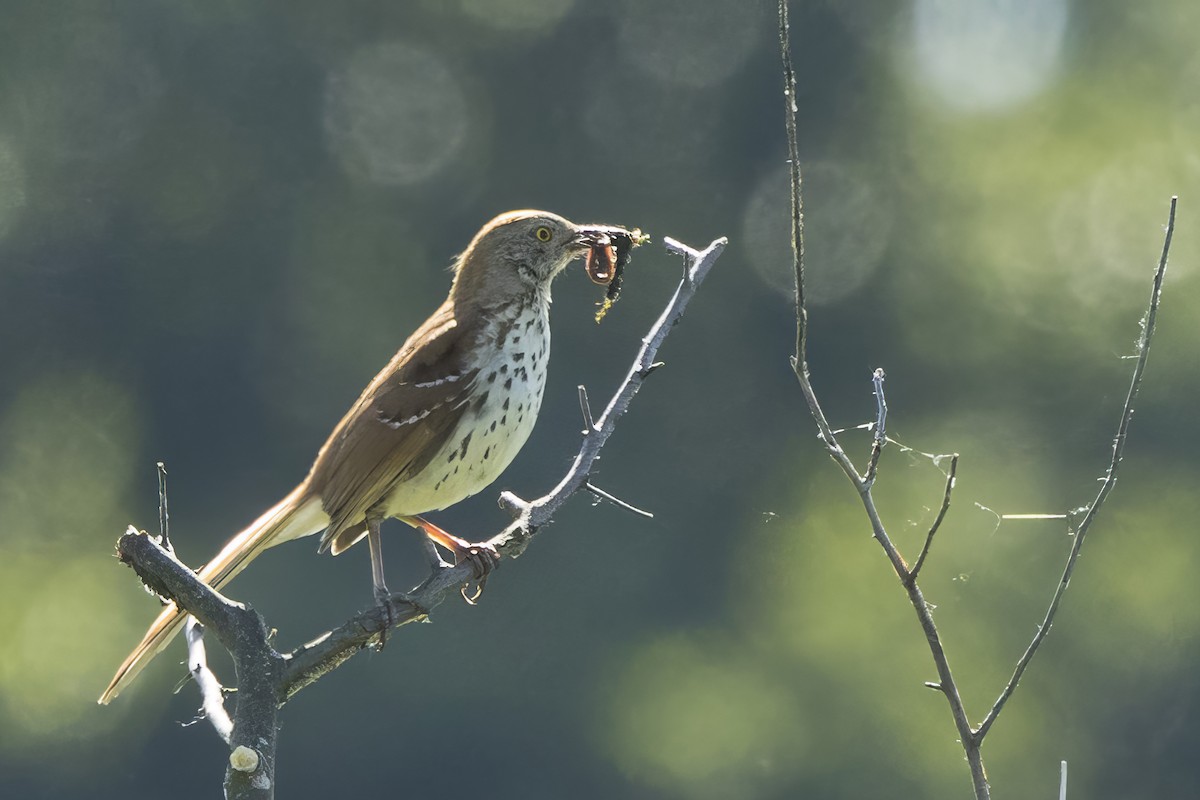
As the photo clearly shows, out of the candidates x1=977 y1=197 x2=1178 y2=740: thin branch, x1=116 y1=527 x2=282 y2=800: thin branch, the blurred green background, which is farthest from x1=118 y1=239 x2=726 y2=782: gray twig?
the blurred green background

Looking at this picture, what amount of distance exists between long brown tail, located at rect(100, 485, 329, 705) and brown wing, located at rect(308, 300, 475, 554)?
56 millimetres

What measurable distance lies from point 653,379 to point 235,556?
10271 millimetres

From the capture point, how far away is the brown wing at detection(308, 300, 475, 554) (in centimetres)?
366

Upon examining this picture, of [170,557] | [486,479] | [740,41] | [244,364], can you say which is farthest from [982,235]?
[170,557]

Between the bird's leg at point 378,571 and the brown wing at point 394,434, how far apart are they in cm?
3

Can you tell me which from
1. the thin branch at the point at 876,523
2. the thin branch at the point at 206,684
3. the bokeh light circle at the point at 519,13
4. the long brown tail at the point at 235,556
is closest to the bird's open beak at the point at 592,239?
the long brown tail at the point at 235,556

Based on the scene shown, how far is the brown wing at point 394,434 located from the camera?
3660 mm

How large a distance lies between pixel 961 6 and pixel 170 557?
16.4m

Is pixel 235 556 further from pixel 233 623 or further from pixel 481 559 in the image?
pixel 233 623

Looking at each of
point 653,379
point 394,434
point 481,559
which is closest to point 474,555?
point 481,559

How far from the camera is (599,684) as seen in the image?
45.7 feet

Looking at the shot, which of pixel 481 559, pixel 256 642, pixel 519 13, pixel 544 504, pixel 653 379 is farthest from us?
pixel 519 13

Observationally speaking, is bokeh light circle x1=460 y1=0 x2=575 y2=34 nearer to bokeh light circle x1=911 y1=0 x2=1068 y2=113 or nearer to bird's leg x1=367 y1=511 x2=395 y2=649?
bokeh light circle x1=911 y1=0 x2=1068 y2=113

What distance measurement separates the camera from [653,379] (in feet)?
44.8
